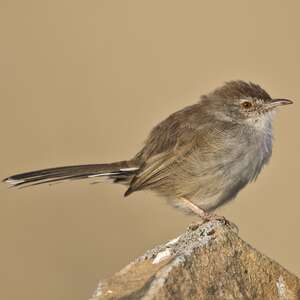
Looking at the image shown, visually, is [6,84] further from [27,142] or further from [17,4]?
[17,4]

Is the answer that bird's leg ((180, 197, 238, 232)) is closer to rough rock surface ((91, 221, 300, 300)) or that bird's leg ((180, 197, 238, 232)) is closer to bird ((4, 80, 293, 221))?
bird ((4, 80, 293, 221))

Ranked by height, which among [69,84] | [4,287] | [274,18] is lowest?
[4,287]

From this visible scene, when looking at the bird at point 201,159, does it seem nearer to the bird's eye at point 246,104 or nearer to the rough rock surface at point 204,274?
the bird's eye at point 246,104

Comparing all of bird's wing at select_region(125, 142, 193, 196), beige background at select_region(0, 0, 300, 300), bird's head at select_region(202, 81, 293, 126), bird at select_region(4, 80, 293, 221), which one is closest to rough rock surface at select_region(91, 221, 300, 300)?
bird at select_region(4, 80, 293, 221)

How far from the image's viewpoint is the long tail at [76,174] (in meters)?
7.22

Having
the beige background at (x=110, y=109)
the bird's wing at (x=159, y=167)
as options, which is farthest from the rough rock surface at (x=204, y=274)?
the beige background at (x=110, y=109)

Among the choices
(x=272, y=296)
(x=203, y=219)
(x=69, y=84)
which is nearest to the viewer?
(x=272, y=296)

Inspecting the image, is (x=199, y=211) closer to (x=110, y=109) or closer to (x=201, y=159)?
(x=201, y=159)

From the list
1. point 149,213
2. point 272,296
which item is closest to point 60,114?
point 149,213

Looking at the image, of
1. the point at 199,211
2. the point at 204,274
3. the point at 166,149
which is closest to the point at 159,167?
the point at 166,149

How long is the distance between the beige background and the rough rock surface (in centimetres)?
363

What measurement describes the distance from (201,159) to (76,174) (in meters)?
1.18

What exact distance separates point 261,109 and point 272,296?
313 cm

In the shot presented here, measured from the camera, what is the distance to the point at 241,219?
11648mm
